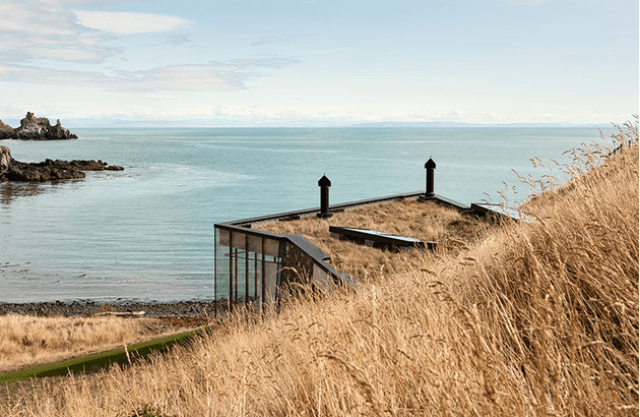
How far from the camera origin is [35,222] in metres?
47.4

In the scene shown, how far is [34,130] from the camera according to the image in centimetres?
18562

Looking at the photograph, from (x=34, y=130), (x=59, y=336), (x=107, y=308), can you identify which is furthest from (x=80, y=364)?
(x=34, y=130)

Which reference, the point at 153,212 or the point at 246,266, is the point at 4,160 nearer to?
the point at 153,212

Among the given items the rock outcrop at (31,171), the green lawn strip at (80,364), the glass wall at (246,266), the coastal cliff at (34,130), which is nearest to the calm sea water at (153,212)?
the rock outcrop at (31,171)

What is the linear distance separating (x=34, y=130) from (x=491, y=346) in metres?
210

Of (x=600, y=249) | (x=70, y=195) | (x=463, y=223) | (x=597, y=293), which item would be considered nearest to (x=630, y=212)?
(x=600, y=249)

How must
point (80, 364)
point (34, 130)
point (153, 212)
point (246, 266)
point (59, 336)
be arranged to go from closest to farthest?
1. point (246, 266)
2. point (80, 364)
3. point (59, 336)
4. point (153, 212)
5. point (34, 130)

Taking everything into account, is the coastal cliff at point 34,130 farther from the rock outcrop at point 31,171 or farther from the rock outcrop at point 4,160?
the rock outcrop at point 4,160

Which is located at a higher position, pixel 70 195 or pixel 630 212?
pixel 630 212

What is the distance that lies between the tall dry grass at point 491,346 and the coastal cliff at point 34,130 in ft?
674

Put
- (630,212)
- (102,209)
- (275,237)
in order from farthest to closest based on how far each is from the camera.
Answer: (102,209)
(275,237)
(630,212)

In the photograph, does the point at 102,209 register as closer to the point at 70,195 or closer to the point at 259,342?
the point at 70,195

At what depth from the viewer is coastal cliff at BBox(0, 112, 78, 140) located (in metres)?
185

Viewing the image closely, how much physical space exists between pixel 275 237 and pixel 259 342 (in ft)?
16.9
